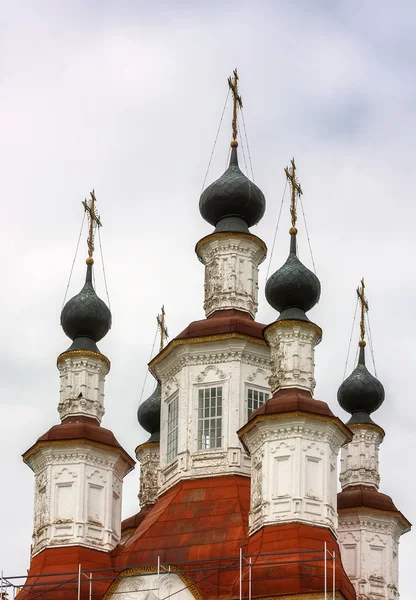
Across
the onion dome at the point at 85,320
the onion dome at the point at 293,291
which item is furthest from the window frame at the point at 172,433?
the onion dome at the point at 293,291

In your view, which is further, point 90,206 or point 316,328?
point 90,206

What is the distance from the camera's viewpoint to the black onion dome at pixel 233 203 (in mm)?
40938

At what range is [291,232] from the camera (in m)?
39.2

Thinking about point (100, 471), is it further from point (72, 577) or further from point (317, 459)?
point (317, 459)

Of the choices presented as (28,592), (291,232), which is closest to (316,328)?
(291,232)

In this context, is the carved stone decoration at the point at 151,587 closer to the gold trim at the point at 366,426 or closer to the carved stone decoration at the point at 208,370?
the carved stone decoration at the point at 208,370

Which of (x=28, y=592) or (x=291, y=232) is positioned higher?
(x=291, y=232)

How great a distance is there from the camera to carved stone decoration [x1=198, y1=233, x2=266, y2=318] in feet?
132

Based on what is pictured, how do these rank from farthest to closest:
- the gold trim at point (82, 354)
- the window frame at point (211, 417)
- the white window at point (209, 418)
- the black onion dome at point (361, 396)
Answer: the black onion dome at point (361, 396) → the gold trim at point (82, 354) → the white window at point (209, 418) → the window frame at point (211, 417)

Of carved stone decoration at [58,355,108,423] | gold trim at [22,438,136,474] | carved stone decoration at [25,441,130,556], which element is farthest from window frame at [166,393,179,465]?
carved stone decoration at [58,355,108,423]

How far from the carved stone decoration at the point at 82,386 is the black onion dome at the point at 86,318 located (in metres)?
0.83

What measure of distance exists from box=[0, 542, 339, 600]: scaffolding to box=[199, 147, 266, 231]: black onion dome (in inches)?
364

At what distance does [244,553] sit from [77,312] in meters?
8.32

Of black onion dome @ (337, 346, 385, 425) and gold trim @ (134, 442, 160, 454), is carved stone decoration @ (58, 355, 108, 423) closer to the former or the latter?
gold trim @ (134, 442, 160, 454)
